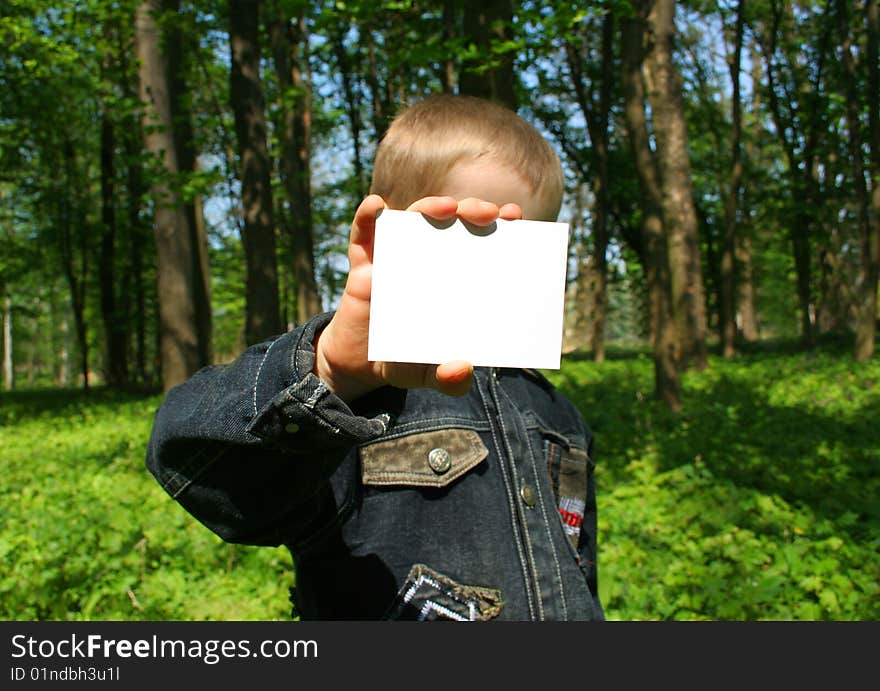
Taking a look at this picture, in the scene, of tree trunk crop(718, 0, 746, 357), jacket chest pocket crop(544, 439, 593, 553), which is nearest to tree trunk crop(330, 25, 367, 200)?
tree trunk crop(718, 0, 746, 357)

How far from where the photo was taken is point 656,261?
930 centimetres

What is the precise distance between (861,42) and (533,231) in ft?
66.8

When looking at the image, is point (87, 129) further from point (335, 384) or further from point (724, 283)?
point (335, 384)

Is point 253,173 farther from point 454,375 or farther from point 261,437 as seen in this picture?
point 454,375

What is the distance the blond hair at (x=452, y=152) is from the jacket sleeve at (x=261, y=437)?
0.32m

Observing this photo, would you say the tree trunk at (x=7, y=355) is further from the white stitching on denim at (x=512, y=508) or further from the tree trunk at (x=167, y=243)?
the white stitching on denim at (x=512, y=508)

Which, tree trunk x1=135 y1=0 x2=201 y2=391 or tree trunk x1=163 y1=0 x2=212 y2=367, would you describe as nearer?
tree trunk x1=135 y1=0 x2=201 y2=391

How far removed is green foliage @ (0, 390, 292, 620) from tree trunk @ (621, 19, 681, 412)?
574 centimetres

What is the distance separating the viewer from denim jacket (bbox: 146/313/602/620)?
1.31 meters

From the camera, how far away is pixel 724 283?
18234mm

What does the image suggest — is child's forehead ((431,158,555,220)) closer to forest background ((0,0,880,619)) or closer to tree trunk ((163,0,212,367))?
forest background ((0,0,880,619))

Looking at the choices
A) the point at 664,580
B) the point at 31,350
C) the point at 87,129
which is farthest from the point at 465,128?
the point at 31,350

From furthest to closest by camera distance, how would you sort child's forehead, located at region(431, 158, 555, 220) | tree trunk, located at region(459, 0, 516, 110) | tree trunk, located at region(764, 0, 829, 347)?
tree trunk, located at region(764, 0, 829, 347) → tree trunk, located at region(459, 0, 516, 110) → child's forehead, located at region(431, 158, 555, 220)

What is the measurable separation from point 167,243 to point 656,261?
7.68m
